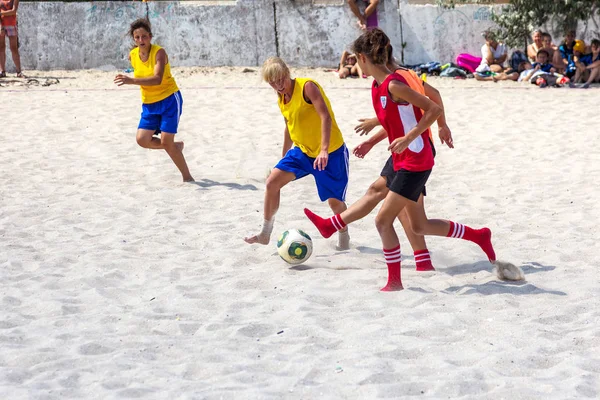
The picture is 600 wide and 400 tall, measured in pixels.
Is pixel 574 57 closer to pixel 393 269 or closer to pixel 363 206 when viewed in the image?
pixel 363 206

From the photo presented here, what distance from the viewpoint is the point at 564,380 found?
3889 mm

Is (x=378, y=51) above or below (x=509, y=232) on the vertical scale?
above

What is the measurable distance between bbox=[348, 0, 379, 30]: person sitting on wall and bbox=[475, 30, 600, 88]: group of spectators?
71.9 inches

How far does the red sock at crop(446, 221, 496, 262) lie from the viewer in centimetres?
544

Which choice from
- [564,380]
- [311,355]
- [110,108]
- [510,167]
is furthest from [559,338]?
[110,108]

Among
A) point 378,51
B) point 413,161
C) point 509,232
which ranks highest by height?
point 378,51

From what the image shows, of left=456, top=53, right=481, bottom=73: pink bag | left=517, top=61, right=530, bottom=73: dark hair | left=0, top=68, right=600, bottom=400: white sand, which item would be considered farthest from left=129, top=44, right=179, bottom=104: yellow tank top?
left=517, top=61, right=530, bottom=73: dark hair

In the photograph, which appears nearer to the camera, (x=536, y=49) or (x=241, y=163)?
(x=241, y=163)

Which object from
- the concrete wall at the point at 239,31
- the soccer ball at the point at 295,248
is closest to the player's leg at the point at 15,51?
the concrete wall at the point at 239,31

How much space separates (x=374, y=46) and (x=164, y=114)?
11.8 feet

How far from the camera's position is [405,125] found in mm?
5090

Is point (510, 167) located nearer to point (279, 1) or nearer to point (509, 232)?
point (509, 232)

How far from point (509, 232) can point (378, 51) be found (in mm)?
2166

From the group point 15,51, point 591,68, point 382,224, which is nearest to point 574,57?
point 591,68
